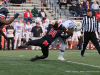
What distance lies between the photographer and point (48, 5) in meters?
19.8

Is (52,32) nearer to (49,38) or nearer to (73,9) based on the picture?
(49,38)

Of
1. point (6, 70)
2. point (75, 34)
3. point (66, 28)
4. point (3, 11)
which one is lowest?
point (75, 34)

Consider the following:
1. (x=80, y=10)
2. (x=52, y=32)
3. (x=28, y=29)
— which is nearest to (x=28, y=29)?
(x=28, y=29)

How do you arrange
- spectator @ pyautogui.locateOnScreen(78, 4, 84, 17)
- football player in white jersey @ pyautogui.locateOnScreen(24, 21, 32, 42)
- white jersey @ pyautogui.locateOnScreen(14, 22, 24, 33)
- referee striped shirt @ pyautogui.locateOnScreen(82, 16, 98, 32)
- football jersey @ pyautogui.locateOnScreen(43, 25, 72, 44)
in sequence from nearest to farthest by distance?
1. football jersey @ pyautogui.locateOnScreen(43, 25, 72, 44)
2. referee striped shirt @ pyautogui.locateOnScreen(82, 16, 98, 32)
3. white jersey @ pyautogui.locateOnScreen(14, 22, 24, 33)
4. football player in white jersey @ pyautogui.locateOnScreen(24, 21, 32, 42)
5. spectator @ pyautogui.locateOnScreen(78, 4, 84, 17)

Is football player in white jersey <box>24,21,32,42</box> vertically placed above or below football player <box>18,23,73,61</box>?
below

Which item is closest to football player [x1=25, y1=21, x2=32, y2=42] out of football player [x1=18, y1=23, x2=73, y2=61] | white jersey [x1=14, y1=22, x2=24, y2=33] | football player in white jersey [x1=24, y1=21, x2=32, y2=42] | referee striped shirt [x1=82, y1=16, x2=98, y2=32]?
football player in white jersey [x1=24, y1=21, x2=32, y2=42]

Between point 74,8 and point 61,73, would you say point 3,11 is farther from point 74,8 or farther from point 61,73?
point 74,8

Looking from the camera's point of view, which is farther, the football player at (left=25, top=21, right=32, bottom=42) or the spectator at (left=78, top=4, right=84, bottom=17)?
the spectator at (left=78, top=4, right=84, bottom=17)

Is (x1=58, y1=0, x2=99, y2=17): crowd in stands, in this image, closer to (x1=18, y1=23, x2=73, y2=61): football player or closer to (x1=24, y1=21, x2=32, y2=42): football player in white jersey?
(x1=24, y1=21, x2=32, y2=42): football player in white jersey

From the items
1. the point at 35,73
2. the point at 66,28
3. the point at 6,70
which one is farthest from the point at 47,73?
the point at 66,28

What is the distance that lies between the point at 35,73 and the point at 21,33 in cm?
972

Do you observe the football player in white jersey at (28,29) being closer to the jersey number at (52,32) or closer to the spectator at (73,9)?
the spectator at (73,9)

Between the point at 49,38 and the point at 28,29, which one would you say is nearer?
the point at 49,38

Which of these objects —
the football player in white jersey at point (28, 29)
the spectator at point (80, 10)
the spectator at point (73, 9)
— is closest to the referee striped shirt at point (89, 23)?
the football player in white jersey at point (28, 29)
